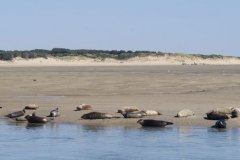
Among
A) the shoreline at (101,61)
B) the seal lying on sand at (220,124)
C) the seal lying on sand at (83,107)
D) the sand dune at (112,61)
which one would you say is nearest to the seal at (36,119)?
the seal lying on sand at (83,107)

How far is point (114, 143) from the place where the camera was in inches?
503

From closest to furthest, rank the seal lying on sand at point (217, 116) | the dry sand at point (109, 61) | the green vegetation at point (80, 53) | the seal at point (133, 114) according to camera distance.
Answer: the seal lying on sand at point (217, 116), the seal at point (133, 114), the dry sand at point (109, 61), the green vegetation at point (80, 53)

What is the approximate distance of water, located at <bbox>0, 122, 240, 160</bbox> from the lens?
11438 millimetres

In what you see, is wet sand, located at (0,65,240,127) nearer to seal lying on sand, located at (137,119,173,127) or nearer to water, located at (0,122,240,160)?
seal lying on sand, located at (137,119,173,127)

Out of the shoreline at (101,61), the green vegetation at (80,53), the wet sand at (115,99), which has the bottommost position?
the shoreline at (101,61)

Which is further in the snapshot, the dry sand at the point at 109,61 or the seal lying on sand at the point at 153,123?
the dry sand at the point at 109,61

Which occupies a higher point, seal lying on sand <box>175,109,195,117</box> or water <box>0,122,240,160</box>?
seal lying on sand <box>175,109,195,117</box>

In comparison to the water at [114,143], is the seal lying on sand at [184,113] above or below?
above

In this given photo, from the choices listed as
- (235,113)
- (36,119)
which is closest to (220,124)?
(235,113)

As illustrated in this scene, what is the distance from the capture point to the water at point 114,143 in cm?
1144

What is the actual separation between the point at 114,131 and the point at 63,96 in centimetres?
1049

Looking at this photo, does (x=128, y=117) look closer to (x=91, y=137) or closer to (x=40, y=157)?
(x=91, y=137)

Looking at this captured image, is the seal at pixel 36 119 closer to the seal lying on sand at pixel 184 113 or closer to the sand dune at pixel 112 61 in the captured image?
the seal lying on sand at pixel 184 113

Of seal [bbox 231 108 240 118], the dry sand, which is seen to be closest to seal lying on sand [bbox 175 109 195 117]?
seal [bbox 231 108 240 118]
